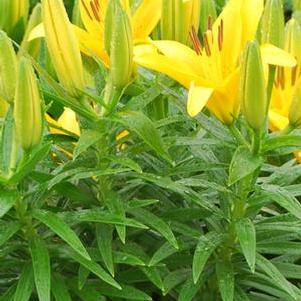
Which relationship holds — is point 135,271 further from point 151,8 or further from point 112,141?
point 151,8

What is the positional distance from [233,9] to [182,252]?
0.98 feet

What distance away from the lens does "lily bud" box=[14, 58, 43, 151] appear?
2.31 ft

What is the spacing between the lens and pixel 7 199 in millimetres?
756

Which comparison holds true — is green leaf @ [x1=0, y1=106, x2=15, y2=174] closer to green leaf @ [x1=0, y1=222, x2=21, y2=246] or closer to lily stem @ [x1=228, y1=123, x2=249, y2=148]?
green leaf @ [x1=0, y1=222, x2=21, y2=246]

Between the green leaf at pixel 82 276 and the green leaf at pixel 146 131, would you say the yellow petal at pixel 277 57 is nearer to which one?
the green leaf at pixel 146 131

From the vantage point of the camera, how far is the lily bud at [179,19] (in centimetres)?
87

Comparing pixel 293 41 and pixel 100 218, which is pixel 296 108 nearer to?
pixel 293 41

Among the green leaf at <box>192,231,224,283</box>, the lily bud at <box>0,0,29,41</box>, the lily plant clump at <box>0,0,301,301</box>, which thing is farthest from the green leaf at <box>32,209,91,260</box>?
the lily bud at <box>0,0,29,41</box>

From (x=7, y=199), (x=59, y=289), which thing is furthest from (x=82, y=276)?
(x=7, y=199)

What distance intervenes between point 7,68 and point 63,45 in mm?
70

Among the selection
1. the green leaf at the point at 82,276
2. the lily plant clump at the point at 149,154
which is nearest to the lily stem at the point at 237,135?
the lily plant clump at the point at 149,154

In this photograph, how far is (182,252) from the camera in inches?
36.3

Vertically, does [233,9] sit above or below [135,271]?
above

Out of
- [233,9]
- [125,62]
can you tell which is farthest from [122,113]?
[233,9]
